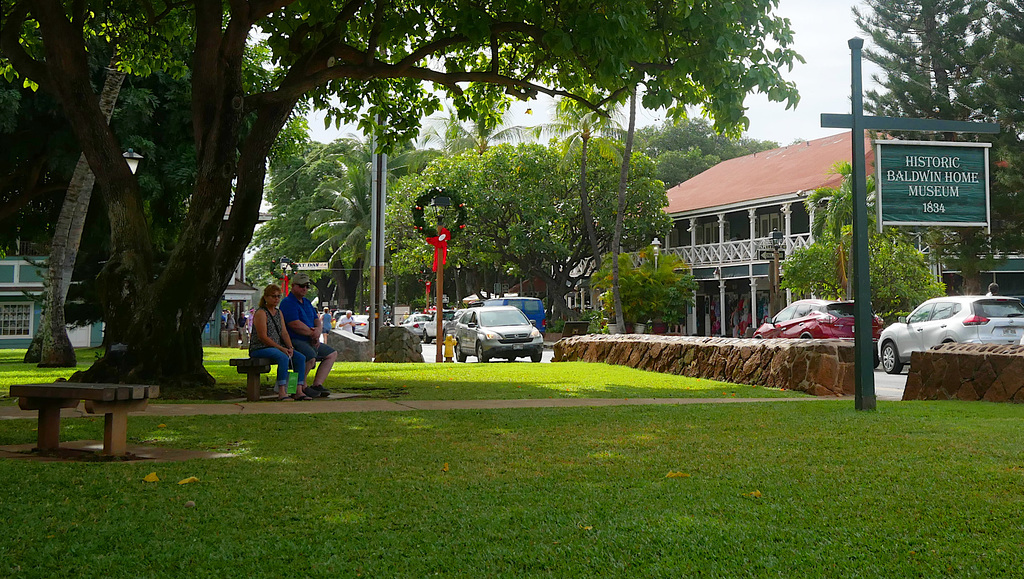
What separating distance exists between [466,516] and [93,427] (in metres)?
5.13

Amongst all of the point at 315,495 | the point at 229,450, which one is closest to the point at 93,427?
the point at 229,450

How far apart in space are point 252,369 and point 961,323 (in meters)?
13.5

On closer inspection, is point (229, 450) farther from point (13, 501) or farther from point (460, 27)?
point (460, 27)

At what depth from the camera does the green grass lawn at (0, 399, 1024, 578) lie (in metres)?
4.01

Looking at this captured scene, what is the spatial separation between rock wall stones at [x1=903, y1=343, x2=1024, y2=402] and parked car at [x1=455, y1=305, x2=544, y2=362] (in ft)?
45.8

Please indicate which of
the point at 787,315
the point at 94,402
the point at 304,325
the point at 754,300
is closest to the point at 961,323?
the point at 787,315

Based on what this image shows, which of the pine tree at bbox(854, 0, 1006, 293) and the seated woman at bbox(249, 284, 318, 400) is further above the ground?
the pine tree at bbox(854, 0, 1006, 293)

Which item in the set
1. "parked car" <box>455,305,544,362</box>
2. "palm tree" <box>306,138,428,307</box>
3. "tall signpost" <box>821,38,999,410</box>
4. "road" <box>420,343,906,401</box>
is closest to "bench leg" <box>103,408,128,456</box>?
"tall signpost" <box>821,38,999,410</box>

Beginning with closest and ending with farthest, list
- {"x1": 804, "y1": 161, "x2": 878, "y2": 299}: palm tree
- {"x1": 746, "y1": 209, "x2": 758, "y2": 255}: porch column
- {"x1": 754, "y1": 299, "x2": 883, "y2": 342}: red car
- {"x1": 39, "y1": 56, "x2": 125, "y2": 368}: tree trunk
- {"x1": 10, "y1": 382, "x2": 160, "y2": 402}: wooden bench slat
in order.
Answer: {"x1": 10, "y1": 382, "x2": 160, "y2": 402}: wooden bench slat → {"x1": 39, "y1": 56, "x2": 125, "y2": 368}: tree trunk → {"x1": 754, "y1": 299, "x2": 883, "y2": 342}: red car → {"x1": 804, "y1": 161, "x2": 878, "y2": 299}: palm tree → {"x1": 746, "y1": 209, "x2": 758, "y2": 255}: porch column

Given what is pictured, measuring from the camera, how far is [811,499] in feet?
17.1

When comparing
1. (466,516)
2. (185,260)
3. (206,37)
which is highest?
(206,37)

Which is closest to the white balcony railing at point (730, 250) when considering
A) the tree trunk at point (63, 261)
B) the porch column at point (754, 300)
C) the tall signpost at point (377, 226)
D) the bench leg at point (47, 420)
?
the porch column at point (754, 300)

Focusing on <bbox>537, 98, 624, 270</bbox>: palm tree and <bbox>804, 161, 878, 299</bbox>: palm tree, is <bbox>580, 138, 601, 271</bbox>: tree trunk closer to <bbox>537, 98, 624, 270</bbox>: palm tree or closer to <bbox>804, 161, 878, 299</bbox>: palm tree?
<bbox>537, 98, 624, 270</bbox>: palm tree

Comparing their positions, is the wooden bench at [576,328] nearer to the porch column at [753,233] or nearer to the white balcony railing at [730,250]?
the white balcony railing at [730,250]
